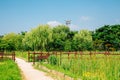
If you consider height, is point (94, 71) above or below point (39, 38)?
below

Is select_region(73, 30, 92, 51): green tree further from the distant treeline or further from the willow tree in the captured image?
the willow tree

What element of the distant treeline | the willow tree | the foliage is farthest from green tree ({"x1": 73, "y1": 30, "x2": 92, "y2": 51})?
the willow tree

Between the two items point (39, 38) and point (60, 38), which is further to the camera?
point (60, 38)

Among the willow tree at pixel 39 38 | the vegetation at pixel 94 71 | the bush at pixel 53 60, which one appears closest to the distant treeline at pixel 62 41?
the willow tree at pixel 39 38

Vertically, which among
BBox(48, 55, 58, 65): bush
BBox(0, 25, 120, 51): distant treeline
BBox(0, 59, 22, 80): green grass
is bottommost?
BBox(0, 59, 22, 80): green grass

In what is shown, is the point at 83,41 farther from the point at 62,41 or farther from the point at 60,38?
the point at 60,38

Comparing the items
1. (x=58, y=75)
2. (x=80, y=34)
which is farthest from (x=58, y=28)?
(x=58, y=75)

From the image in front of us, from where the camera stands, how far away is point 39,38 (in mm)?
62031

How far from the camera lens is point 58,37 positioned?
6581 cm

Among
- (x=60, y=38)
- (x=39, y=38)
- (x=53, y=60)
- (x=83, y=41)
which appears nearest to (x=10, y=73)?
(x=53, y=60)

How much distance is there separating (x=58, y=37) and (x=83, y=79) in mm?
53431

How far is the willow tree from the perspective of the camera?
201 feet

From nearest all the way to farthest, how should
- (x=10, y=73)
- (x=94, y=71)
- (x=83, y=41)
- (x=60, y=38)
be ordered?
(x=10, y=73) → (x=94, y=71) → (x=83, y=41) → (x=60, y=38)

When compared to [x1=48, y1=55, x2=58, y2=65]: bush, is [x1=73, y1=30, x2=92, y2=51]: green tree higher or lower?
higher
